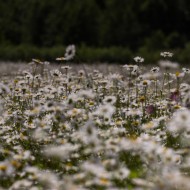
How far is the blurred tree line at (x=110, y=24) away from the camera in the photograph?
28047mm

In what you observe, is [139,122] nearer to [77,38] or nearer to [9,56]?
[9,56]

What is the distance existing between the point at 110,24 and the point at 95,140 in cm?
2520

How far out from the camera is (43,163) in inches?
198

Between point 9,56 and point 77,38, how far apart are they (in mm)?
5699

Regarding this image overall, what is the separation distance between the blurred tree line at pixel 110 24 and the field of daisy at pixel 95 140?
66.4 feet

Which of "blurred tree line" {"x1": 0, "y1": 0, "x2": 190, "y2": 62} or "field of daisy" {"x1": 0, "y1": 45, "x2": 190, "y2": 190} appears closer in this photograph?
"field of daisy" {"x1": 0, "y1": 45, "x2": 190, "y2": 190}

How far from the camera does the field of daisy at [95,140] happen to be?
335cm

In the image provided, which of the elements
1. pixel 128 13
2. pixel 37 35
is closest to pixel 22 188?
pixel 128 13

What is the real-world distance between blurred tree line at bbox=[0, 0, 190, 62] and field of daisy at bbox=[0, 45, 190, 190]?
2025 centimetres

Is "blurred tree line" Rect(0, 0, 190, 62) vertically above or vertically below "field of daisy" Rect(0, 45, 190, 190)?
above

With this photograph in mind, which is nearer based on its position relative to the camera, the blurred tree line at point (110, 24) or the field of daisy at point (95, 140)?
the field of daisy at point (95, 140)

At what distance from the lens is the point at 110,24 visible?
2833 centimetres

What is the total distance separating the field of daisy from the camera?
11.0 ft

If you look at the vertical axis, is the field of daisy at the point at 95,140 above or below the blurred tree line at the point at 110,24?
below
